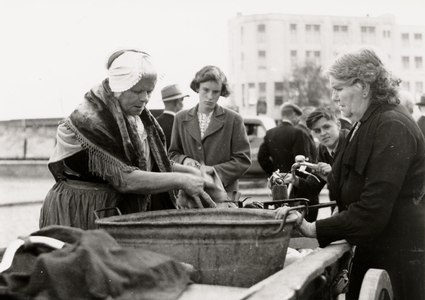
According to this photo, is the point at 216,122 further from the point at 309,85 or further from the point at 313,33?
the point at 313,33

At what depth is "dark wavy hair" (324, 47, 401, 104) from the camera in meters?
2.97

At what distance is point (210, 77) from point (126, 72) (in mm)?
1771

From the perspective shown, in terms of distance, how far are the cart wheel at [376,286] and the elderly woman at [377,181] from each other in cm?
17

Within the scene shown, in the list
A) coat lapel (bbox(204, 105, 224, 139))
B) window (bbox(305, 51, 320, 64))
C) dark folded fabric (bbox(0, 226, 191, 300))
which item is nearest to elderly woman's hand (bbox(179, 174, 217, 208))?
dark folded fabric (bbox(0, 226, 191, 300))

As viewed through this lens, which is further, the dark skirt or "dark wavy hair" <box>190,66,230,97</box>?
"dark wavy hair" <box>190,66,230,97</box>

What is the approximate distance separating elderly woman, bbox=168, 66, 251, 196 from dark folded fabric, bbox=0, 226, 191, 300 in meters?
2.55

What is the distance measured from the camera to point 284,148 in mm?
7148

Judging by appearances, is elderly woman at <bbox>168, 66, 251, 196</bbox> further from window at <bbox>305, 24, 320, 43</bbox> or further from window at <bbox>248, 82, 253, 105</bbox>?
window at <bbox>248, 82, 253, 105</bbox>

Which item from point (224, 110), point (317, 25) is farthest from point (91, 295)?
point (317, 25)

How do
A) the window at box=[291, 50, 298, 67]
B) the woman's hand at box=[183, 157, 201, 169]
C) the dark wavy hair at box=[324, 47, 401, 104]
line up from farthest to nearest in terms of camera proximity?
the window at box=[291, 50, 298, 67]
the woman's hand at box=[183, 157, 201, 169]
the dark wavy hair at box=[324, 47, 401, 104]

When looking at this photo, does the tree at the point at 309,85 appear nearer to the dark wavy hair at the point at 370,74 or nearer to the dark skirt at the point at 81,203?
the dark wavy hair at the point at 370,74

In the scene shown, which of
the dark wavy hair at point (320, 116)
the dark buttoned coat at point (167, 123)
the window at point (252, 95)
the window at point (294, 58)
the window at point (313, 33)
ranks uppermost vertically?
the window at point (313, 33)

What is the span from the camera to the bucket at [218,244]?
2.41 m

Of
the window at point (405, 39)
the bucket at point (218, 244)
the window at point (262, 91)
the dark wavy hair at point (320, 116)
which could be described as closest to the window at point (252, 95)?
the window at point (262, 91)
